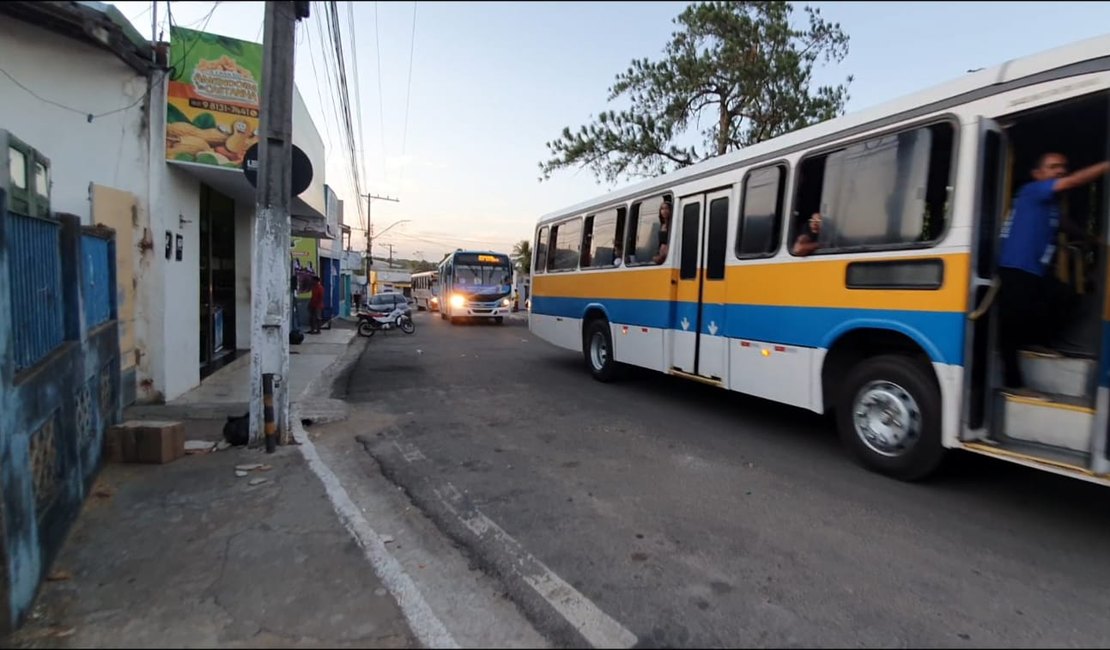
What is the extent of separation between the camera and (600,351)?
9.95 m

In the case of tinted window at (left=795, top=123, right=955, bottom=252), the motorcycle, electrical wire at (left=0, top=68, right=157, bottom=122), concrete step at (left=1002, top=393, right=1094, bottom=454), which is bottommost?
the motorcycle

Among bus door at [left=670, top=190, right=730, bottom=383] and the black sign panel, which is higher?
the black sign panel

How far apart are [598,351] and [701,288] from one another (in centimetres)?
302

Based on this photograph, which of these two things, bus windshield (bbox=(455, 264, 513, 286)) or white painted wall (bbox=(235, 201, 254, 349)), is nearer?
white painted wall (bbox=(235, 201, 254, 349))

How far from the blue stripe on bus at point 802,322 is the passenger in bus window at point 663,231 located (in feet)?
1.98

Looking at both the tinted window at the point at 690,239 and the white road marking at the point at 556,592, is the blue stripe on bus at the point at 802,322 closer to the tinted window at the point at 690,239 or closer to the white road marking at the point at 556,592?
the tinted window at the point at 690,239

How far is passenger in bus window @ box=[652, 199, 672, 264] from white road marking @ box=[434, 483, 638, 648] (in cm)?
478

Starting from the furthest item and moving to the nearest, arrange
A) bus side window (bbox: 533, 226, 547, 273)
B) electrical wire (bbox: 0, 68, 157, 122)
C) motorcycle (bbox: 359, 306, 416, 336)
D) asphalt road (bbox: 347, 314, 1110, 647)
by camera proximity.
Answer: motorcycle (bbox: 359, 306, 416, 336), bus side window (bbox: 533, 226, 547, 273), electrical wire (bbox: 0, 68, 157, 122), asphalt road (bbox: 347, 314, 1110, 647)

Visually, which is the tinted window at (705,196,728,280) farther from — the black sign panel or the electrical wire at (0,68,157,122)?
the electrical wire at (0,68,157,122)

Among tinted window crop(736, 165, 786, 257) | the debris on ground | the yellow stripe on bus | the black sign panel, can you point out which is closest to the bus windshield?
the yellow stripe on bus

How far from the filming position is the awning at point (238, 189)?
794 cm

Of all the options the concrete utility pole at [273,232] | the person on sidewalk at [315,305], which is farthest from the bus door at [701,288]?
the person on sidewalk at [315,305]

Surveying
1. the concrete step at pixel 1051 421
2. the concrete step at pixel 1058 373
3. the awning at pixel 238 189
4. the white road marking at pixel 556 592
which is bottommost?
the white road marking at pixel 556 592

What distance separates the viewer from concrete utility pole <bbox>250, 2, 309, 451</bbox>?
18.8 ft
